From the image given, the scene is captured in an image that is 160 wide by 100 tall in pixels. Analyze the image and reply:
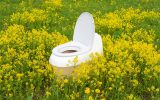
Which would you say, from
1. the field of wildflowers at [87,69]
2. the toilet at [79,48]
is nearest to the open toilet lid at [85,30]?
the toilet at [79,48]

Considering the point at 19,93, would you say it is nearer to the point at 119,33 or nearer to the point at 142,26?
the point at 119,33

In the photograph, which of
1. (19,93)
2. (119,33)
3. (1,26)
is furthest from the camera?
(1,26)

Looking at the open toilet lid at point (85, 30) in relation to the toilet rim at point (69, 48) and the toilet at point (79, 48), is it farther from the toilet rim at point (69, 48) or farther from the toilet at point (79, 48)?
the toilet rim at point (69, 48)

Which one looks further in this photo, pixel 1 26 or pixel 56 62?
pixel 1 26

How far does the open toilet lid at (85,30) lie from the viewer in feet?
27.0

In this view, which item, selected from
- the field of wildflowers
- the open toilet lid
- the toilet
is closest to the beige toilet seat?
the toilet

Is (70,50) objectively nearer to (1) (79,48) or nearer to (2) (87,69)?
(1) (79,48)

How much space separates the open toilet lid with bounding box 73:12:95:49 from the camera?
823cm

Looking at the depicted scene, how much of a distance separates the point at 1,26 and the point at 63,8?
264cm

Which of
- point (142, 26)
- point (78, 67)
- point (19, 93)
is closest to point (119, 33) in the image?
point (142, 26)

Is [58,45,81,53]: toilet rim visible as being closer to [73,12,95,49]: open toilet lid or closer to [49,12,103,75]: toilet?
[49,12,103,75]: toilet

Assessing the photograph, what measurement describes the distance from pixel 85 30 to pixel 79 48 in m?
0.47

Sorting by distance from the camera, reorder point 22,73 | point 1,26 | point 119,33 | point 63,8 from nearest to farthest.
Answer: point 22,73 < point 119,33 < point 1,26 < point 63,8

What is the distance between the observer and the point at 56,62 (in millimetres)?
7602
